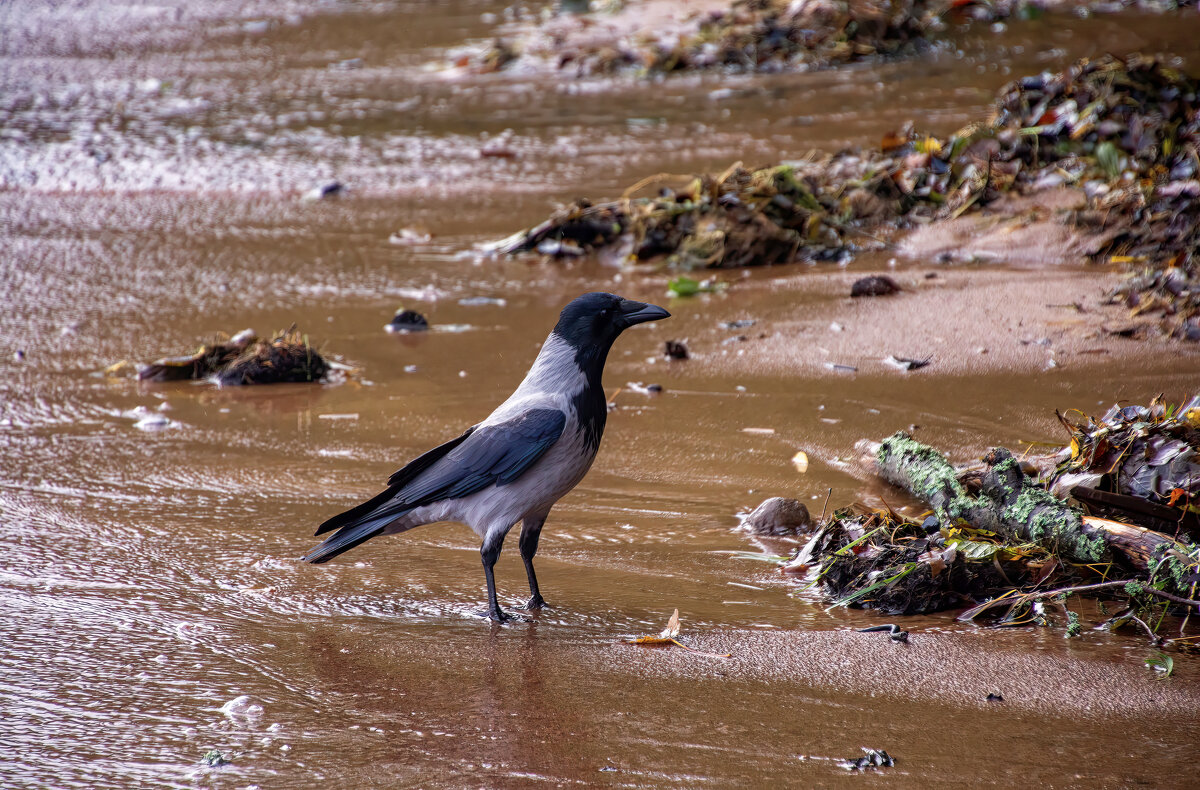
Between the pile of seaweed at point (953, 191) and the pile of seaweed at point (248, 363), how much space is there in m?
2.19

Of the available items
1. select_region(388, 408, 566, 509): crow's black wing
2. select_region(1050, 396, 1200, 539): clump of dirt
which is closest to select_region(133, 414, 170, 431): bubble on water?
select_region(388, 408, 566, 509): crow's black wing

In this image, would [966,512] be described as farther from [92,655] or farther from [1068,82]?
[1068,82]

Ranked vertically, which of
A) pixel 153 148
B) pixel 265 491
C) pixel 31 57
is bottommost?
pixel 265 491

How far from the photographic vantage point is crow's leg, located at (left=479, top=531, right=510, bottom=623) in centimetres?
368

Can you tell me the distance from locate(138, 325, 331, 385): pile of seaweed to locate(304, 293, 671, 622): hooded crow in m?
2.30

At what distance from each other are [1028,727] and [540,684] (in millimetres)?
1314

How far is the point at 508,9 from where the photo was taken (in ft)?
50.9

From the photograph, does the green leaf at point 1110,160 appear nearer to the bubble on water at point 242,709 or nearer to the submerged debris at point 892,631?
the submerged debris at point 892,631

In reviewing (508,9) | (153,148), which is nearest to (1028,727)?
(153,148)

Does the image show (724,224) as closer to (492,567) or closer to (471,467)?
(471,467)

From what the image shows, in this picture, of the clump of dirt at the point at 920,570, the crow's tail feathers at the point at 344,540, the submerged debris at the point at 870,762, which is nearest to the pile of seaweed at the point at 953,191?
the clump of dirt at the point at 920,570

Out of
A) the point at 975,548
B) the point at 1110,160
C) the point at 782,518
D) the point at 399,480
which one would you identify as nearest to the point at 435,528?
the point at 399,480

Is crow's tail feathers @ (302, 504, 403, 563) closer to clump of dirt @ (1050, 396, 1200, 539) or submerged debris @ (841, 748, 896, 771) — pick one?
submerged debris @ (841, 748, 896, 771)

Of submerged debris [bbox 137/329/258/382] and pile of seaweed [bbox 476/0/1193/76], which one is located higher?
pile of seaweed [bbox 476/0/1193/76]
